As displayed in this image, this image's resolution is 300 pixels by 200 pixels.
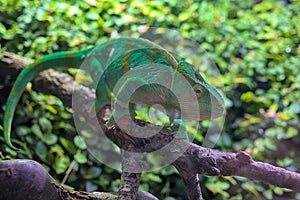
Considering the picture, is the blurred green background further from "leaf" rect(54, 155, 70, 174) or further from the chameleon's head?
the chameleon's head

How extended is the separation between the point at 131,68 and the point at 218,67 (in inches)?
41.3

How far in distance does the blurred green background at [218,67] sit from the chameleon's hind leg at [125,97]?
1.18 ft

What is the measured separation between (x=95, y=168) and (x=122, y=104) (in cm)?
56

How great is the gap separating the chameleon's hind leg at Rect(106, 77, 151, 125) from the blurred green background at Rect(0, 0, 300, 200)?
1.18 ft

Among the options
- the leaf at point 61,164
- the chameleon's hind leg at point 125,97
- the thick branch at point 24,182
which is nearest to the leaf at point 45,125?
the leaf at point 61,164

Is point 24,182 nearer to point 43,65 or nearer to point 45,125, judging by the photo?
point 43,65

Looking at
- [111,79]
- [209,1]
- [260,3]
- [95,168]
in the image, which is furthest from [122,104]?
[260,3]

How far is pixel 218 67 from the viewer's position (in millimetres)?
1943

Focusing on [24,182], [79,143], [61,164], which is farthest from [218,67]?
[24,182]

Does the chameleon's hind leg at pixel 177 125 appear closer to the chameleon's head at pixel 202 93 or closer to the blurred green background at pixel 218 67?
the chameleon's head at pixel 202 93

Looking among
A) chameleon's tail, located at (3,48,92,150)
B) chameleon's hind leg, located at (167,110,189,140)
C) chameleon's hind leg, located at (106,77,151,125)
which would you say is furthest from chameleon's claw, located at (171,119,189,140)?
chameleon's tail, located at (3,48,92,150)

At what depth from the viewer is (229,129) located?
1876 mm

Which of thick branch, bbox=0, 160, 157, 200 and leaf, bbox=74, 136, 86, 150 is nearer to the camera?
thick branch, bbox=0, 160, 157, 200

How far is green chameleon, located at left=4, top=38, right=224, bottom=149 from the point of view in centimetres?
84
